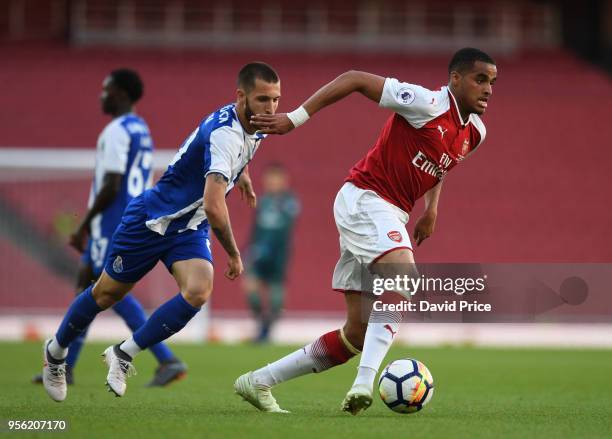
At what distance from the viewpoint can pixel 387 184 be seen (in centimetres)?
616

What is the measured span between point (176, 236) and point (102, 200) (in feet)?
6.15

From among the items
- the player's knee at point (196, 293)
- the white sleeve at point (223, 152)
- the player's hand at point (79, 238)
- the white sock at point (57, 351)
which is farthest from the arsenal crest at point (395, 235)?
the player's hand at point (79, 238)

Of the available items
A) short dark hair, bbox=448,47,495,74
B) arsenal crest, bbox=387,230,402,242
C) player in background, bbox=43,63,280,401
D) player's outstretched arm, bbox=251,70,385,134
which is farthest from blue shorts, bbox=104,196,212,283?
short dark hair, bbox=448,47,495,74

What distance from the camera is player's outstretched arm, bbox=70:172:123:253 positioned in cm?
822

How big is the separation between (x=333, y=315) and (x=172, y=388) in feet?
37.0

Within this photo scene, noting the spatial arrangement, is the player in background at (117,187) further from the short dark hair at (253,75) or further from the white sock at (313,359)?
the short dark hair at (253,75)

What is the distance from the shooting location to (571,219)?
23219 mm

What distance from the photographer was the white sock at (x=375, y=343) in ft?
18.9

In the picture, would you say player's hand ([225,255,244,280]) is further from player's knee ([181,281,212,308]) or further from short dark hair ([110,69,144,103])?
short dark hair ([110,69,144,103])

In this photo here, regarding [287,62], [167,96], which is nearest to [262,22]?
[287,62]

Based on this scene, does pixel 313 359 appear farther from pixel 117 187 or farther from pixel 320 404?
pixel 117 187

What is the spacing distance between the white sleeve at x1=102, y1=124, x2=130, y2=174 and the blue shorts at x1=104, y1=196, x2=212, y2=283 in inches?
70.0

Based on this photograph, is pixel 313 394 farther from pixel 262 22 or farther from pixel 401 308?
pixel 262 22

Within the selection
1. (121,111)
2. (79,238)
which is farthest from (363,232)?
(121,111)
